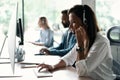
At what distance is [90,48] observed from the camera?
206cm

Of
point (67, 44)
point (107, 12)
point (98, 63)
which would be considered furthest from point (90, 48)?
point (107, 12)

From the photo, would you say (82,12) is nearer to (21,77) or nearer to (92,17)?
(92,17)

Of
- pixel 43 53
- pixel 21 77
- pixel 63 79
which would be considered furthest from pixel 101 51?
pixel 43 53

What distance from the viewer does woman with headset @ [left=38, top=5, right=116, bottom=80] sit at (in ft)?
6.37

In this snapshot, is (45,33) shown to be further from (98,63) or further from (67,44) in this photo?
(98,63)

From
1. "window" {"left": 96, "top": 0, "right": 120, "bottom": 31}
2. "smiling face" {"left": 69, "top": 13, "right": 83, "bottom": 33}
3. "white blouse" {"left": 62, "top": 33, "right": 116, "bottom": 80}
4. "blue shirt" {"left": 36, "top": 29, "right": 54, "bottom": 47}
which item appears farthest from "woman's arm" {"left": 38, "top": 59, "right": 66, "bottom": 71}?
"window" {"left": 96, "top": 0, "right": 120, "bottom": 31}

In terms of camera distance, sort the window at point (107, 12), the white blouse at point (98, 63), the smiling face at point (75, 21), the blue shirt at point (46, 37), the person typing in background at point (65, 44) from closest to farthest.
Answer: the white blouse at point (98, 63), the smiling face at point (75, 21), the person typing in background at point (65, 44), the blue shirt at point (46, 37), the window at point (107, 12)

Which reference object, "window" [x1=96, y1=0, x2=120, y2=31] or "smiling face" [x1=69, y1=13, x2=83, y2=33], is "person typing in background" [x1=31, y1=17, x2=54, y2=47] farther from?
"smiling face" [x1=69, y1=13, x2=83, y2=33]

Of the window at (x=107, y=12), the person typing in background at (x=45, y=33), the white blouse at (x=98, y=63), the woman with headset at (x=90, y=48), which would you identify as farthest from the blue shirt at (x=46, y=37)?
the white blouse at (x=98, y=63)

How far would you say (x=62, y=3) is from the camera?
5.14m

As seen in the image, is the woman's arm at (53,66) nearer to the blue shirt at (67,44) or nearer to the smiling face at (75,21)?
the smiling face at (75,21)

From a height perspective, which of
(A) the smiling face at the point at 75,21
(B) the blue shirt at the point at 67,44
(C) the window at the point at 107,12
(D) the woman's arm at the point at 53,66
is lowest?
(D) the woman's arm at the point at 53,66

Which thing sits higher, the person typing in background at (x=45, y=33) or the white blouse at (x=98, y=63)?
the person typing in background at (x=45, y=33)

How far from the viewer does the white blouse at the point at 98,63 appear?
1.91 m
